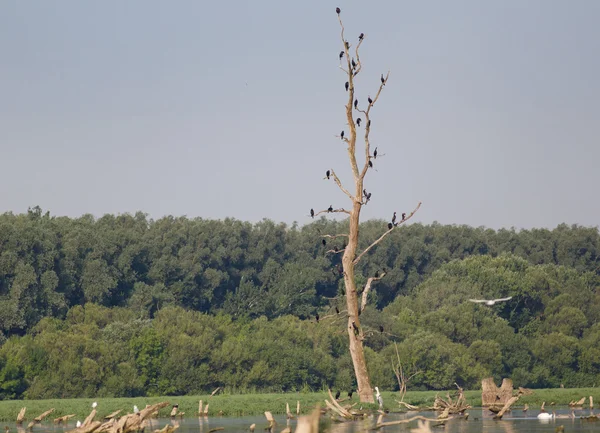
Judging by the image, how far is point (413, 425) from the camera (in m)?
42.3

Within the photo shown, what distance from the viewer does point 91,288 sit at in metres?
91.7

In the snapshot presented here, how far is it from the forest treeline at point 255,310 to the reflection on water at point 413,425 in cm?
2069

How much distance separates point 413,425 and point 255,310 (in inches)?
2400

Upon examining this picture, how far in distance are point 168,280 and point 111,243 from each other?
675 centimetres

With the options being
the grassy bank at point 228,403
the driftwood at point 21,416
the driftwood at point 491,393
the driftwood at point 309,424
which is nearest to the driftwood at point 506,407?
the driftwood at point 491,393

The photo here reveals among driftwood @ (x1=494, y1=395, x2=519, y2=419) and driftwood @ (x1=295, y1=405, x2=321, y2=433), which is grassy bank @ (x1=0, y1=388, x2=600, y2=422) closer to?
driftwood @ (x1=494, y1=395, x2=519, y2=419)

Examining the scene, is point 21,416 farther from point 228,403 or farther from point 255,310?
point 255,310

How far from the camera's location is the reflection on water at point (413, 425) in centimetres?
3900

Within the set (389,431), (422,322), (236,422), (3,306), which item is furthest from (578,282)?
(389,431)

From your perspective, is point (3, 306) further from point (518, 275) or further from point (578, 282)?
point (578, 282)

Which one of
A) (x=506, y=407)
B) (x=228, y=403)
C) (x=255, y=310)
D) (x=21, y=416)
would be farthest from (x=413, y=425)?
(x=255, y=310)

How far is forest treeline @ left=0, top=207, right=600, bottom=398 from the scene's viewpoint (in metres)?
75.4

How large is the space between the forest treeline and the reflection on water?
2069 cm

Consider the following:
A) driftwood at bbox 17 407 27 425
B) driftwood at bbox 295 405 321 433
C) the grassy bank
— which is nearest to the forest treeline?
the grassy bank
